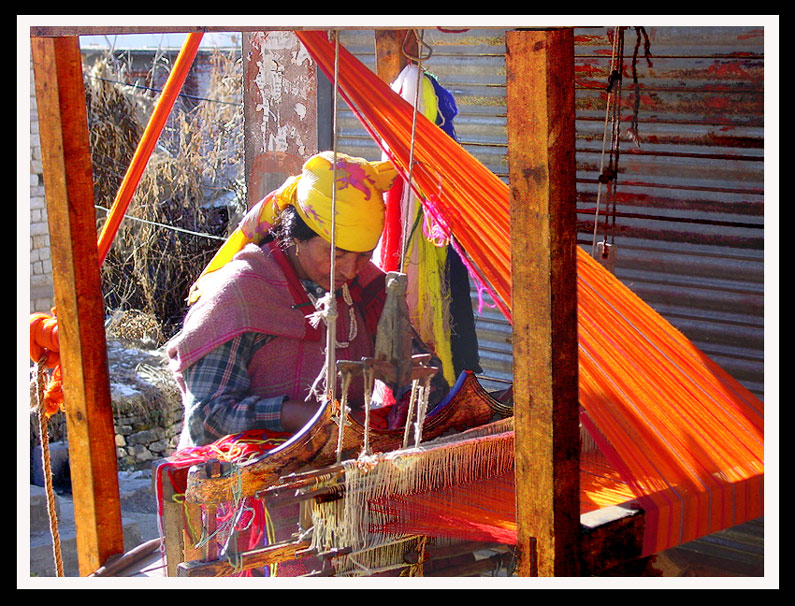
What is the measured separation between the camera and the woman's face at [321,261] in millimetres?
2600

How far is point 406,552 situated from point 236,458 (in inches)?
22.4

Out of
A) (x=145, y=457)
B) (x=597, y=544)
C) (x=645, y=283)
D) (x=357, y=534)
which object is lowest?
(x=145, y=457)

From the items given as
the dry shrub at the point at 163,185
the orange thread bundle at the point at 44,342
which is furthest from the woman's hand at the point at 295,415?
the dry shrub at the point at 163,185

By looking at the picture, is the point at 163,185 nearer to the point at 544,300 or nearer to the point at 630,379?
the point at 630,379

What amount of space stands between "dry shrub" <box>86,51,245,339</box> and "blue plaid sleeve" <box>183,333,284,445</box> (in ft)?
14.4

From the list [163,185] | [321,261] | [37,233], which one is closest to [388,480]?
[321,261]

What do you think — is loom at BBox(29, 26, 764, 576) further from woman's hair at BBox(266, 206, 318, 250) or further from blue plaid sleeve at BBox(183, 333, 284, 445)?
woman's hair at BBox(266, 206, 318, 250)

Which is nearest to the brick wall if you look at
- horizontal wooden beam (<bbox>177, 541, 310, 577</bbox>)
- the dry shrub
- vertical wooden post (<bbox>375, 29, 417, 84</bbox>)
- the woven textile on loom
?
the dry shrub

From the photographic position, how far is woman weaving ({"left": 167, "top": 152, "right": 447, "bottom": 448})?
2.36 m

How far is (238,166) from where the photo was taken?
7.21 m

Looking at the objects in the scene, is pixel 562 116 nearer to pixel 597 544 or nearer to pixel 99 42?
pixel 597 544

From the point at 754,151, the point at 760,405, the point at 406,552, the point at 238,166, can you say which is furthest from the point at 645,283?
the point at 238,166

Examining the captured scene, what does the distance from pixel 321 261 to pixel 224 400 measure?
1.77 ft

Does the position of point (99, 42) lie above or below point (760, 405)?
above
